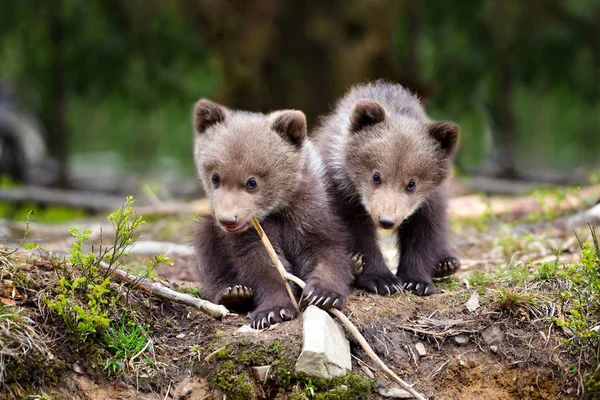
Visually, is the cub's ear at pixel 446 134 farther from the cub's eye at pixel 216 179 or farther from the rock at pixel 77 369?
the rock at pixel 77 369

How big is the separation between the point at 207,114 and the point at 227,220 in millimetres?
964

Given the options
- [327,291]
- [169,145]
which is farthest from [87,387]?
[169,145]

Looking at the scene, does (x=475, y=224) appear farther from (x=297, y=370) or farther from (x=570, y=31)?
(x=570, y=31)

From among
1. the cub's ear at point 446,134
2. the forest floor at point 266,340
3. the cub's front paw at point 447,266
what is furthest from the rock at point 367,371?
the cub's ear at point 446,134

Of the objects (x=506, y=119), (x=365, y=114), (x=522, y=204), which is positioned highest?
(x=365, y=114)

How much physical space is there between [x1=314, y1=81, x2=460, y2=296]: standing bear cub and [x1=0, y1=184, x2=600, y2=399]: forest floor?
347 mm

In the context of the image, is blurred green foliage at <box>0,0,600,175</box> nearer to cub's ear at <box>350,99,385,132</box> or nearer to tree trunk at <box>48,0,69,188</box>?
tree trunk at <box>48,0,69,188</box>

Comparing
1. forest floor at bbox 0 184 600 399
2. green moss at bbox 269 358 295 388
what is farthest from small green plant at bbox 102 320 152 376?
green moss at bbox 269 358 295 388

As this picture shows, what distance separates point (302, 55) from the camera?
12.1m

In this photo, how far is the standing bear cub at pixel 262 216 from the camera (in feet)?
15.6

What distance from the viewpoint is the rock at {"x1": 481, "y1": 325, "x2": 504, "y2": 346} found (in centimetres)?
465

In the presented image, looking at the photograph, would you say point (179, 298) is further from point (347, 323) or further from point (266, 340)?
point (347, 323)

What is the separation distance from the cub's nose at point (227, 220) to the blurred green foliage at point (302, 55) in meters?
6.78

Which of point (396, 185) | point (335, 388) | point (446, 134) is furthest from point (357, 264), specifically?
point (335, 388)
